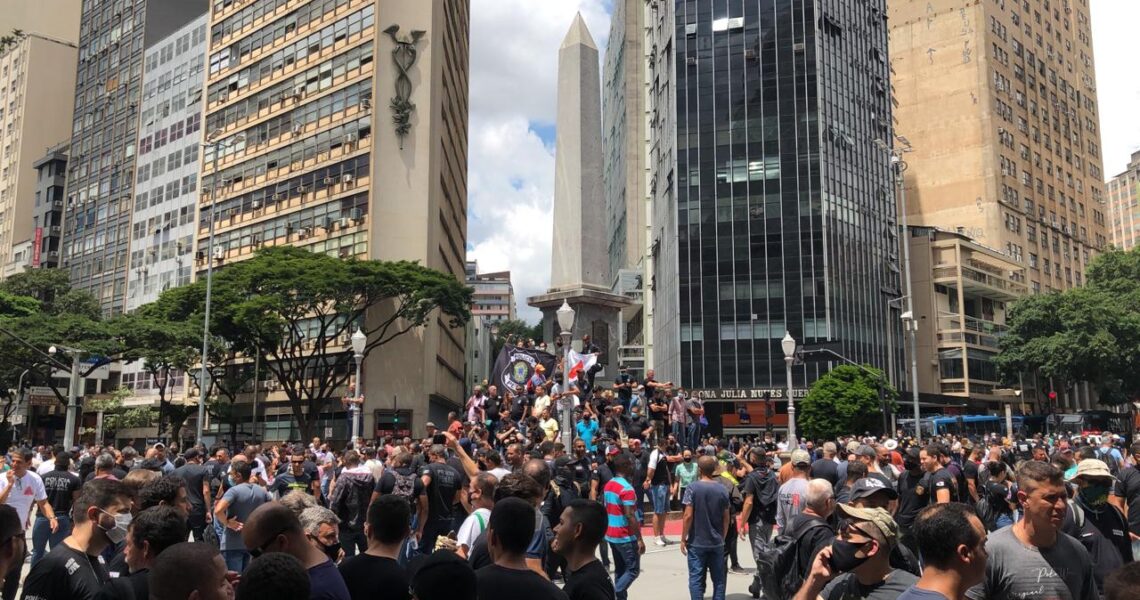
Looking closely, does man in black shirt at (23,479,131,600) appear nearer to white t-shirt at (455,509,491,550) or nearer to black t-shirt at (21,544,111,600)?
black t-shirt at (21,544,111,600)

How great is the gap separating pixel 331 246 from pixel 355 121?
7476 millimetres

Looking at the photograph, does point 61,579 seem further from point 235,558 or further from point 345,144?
point 345,144

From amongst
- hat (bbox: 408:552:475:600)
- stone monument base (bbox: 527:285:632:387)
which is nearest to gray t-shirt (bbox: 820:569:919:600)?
hat (bbox: 408:552:475:600)

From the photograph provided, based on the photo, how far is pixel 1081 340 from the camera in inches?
2717

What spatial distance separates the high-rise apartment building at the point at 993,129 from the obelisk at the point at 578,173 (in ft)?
193

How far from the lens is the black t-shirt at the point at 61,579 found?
15.7 ft

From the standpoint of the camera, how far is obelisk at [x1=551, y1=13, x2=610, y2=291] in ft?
123

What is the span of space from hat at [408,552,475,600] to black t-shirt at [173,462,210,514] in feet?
29.8

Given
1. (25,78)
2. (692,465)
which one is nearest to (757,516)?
(692,465)

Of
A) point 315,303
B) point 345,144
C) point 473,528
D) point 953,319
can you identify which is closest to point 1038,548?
point 473,528

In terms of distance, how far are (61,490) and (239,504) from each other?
11.1ft

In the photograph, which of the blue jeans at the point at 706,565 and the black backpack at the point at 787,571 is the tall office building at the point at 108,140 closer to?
the blue jeans at the point at 706,565

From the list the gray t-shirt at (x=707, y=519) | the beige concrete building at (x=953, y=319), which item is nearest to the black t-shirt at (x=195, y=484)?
the gray t-shirt at (x=707, y=519)

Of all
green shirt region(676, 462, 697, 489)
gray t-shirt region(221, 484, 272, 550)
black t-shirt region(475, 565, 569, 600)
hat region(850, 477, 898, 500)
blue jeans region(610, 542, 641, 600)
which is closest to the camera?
black t-shirt region(475, 565, 569, 600)
